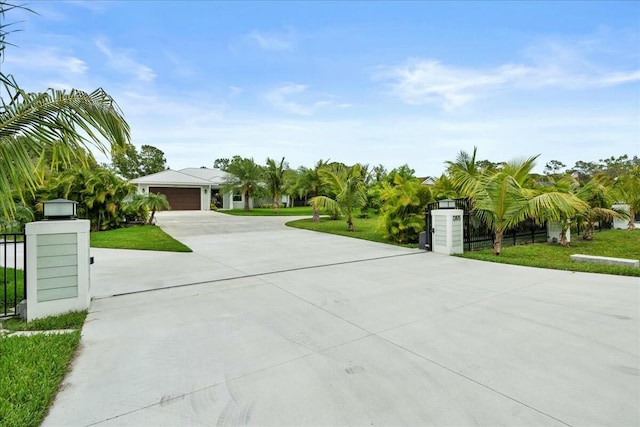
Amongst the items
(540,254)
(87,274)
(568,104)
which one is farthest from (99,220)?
(568,104)

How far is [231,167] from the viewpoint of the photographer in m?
26.6

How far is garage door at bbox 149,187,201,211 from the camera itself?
29.2m

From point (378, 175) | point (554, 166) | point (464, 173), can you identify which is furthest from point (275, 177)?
point (554, 166)

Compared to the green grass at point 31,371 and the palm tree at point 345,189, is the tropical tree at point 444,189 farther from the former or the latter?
the green grass at point 31,371

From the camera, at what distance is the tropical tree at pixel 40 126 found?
2762 mm

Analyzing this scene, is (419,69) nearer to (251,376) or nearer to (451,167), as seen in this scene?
(451,167)

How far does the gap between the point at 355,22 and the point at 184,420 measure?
12.9 m

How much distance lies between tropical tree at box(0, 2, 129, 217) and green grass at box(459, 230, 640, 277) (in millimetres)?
7645

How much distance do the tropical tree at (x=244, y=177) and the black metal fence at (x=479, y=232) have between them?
2005 cm

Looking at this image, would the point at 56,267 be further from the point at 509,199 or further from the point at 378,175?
the point at 378,175

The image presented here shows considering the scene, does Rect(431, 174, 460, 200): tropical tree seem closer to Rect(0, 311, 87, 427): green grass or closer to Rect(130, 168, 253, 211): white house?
Rect(0, 311, 87, 427): green grass

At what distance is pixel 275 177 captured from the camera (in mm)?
25844

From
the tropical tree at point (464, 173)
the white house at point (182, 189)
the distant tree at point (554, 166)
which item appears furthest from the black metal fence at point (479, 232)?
the distant tree at point (554, 166)

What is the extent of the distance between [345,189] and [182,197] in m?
22.5
